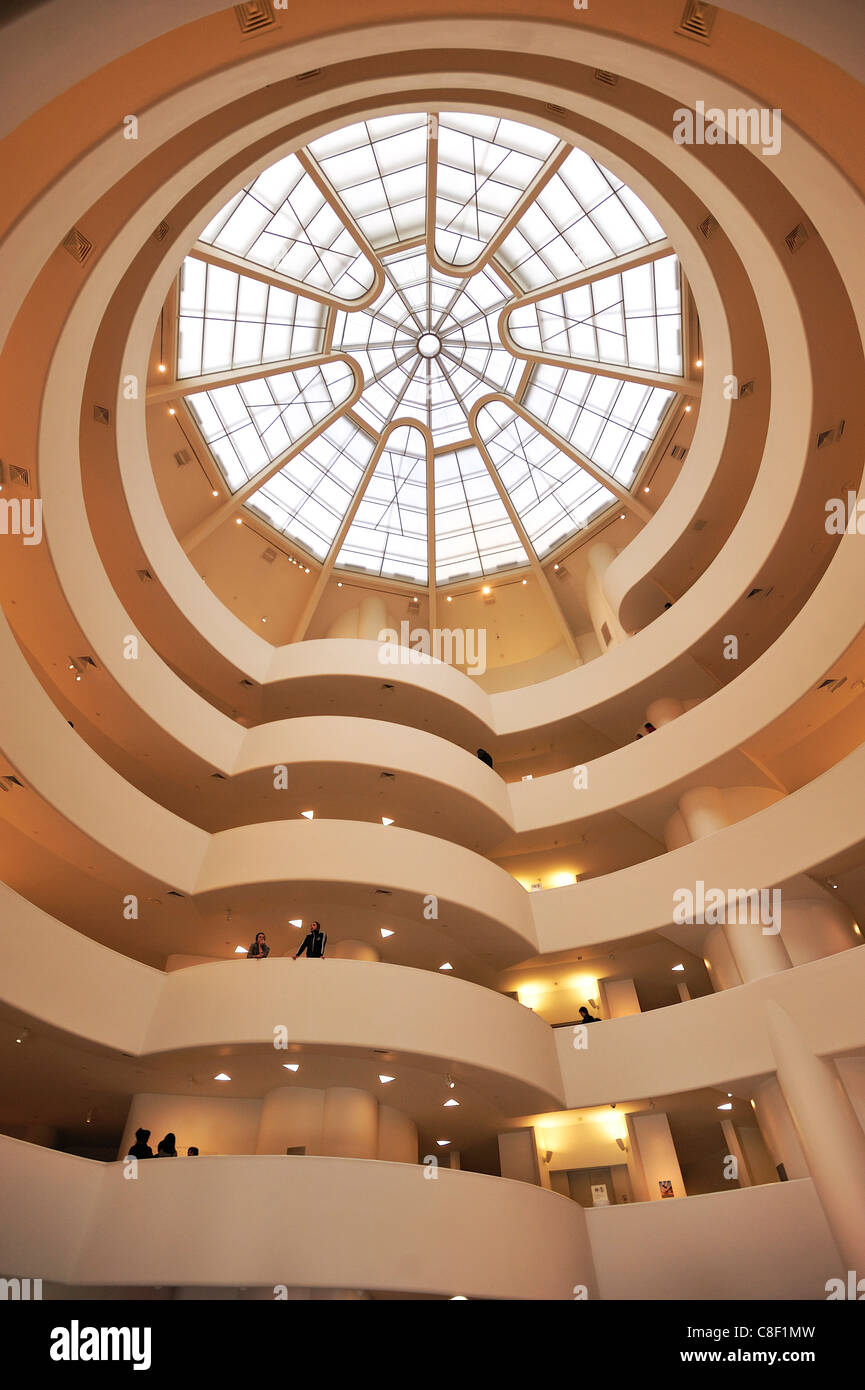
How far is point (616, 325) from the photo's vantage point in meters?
24.7

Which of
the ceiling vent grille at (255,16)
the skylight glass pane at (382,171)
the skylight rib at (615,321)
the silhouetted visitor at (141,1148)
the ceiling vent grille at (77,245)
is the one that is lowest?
the silhouetted visitor at (141,1148)

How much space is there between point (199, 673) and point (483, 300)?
16.2m

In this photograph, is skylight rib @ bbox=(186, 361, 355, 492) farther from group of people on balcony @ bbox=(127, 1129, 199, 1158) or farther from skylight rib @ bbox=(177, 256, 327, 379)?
group of people on balcony @ bbox=(127, 1129, 199, 1158)

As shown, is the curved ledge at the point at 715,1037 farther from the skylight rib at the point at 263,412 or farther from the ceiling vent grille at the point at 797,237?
the skylight rib at the point at 263,412

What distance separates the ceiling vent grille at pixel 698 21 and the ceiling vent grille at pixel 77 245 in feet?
30.8

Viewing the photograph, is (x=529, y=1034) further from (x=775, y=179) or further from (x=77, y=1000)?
(x=775, y=179)

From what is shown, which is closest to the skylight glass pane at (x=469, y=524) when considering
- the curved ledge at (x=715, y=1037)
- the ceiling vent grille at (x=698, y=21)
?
the curved ledge at (x=715, y=1037)

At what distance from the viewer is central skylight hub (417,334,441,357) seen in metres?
27.6

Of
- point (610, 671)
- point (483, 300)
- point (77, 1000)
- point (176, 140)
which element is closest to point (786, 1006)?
point (610, 671)

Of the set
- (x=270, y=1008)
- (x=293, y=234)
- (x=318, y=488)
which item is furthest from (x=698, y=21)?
(x=318, y=488)

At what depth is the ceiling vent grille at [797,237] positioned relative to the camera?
1431 centimetres

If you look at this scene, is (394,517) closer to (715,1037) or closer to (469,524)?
(469,524)

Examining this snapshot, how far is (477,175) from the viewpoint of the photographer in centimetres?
2248

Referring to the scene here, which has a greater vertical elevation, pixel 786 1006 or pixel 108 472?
pixel 108 472
